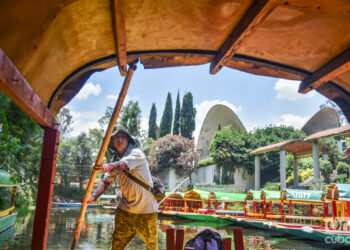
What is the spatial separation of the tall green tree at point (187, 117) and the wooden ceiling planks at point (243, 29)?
32289 millimetres

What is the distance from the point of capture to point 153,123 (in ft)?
130

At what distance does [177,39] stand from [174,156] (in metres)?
25.0

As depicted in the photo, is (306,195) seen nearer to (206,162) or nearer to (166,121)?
(206,162)

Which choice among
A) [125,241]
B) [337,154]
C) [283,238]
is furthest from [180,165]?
[125,241]

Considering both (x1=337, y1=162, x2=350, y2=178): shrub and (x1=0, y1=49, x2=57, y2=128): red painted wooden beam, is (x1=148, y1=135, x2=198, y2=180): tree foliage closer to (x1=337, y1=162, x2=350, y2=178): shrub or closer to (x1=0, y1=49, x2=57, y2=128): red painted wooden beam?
(x1=337, y1=162, x2=350, y2=178): shrub

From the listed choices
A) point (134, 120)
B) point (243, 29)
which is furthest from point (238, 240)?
point (134, 120)

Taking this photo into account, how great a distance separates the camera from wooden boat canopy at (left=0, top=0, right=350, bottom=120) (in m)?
2.16

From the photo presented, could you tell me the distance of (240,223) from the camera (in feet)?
39.3

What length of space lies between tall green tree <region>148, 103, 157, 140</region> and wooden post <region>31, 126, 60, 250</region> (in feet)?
117

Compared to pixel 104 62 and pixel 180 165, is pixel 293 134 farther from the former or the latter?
→ pixel 104 62

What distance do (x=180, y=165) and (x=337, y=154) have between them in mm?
12986

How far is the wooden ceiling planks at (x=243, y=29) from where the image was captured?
223cm

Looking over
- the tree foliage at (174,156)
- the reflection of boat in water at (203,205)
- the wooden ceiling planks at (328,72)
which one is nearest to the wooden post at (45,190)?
the wooden ceiling planks at (328,72)

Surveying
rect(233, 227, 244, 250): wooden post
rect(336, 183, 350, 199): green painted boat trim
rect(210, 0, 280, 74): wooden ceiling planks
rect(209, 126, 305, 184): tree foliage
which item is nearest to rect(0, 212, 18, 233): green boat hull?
rect(233, 227, 244, 250): wooden post
